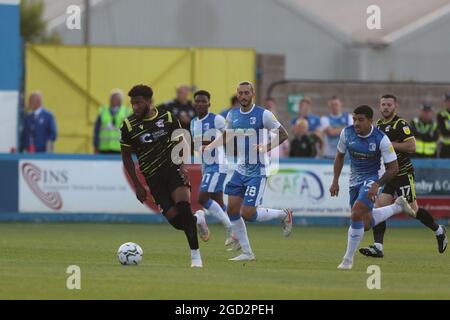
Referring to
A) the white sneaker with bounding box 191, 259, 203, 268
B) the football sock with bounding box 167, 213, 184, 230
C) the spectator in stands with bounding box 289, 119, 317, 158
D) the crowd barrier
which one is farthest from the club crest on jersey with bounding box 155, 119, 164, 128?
the spectator in stands with bounding box 289, 119, 317, 158

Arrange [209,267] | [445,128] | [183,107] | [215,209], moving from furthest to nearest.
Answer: [445,128], [183,107], [215,209], [209,267]

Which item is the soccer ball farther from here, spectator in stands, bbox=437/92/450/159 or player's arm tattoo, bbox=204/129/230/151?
spectator in stands, bbox=437/92/450/159

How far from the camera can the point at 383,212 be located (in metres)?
18.5

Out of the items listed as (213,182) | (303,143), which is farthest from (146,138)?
(303,143)

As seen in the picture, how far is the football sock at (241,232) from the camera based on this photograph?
17.5 metres

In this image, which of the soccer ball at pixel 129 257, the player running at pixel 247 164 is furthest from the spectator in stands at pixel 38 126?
the soccer ball at pixel 129 257

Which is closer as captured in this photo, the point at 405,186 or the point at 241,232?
the point at 241,232

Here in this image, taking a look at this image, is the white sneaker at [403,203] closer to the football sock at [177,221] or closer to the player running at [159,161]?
the player running at [159,161]

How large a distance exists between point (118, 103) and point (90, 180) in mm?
2010

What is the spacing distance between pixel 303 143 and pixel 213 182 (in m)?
6.89

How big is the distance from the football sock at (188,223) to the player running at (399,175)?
3540mm

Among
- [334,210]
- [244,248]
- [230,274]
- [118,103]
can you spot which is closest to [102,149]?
[118,103]

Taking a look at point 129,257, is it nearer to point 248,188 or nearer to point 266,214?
point 248,188

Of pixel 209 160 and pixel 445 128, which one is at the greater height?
pixel 445 128
